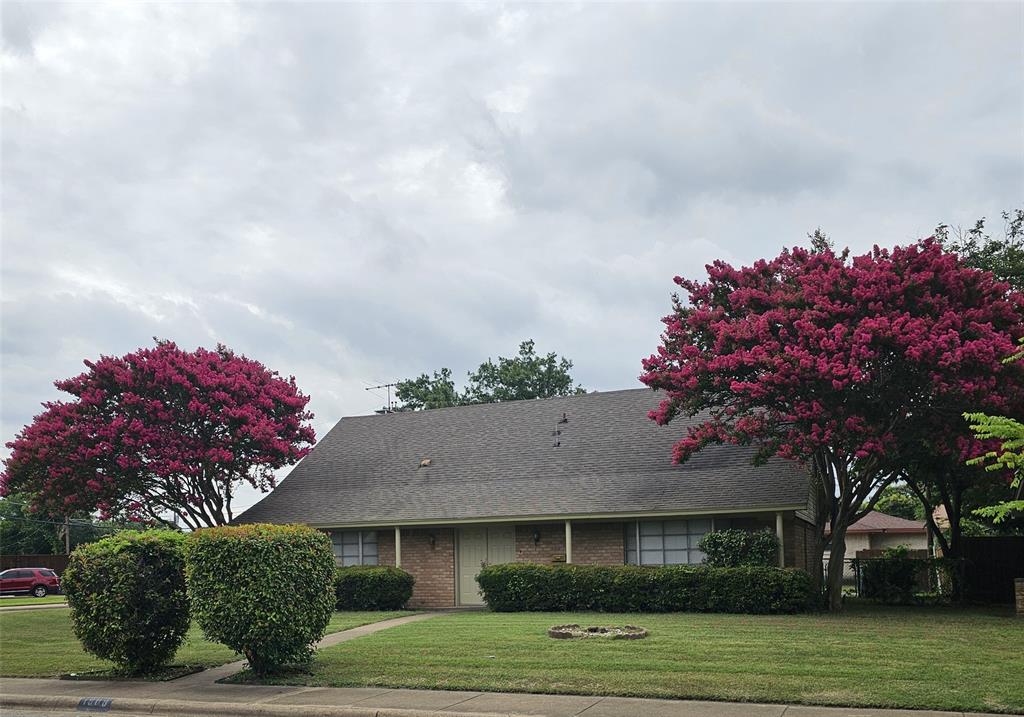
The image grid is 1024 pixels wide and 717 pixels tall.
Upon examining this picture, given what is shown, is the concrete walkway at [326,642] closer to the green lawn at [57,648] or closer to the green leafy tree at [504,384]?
the green lawn at [57,648]

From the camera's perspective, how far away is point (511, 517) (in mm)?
25469

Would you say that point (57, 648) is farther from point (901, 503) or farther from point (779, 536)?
point (901, 503)

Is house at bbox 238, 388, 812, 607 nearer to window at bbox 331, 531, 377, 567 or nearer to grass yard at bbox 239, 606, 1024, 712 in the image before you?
window at bbox 331, 531, 377, 567

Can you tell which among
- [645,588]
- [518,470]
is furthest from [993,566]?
[518,470]

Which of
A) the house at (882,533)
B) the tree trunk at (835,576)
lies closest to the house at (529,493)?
the tree trunk at (835,576)

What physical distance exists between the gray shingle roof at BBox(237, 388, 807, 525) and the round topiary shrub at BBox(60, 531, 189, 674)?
39.1ft

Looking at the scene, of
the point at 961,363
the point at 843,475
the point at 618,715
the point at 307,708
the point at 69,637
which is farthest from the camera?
the point at 843,475

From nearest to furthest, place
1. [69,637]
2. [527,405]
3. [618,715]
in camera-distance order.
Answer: [618,715], [69,637], [527,405]

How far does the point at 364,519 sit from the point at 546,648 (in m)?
12.8

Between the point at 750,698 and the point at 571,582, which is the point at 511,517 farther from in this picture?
the point at 750,698

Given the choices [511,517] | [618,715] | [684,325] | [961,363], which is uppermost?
[684,325]

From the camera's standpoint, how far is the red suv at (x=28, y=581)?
44.2 m

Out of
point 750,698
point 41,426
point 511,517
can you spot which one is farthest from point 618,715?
point 41,426

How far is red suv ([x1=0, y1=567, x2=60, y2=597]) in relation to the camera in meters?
44.2
